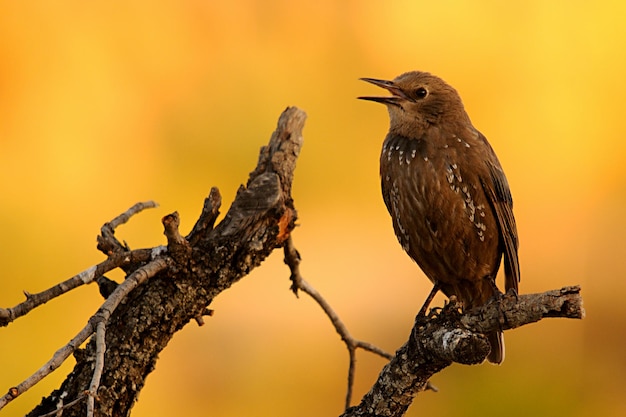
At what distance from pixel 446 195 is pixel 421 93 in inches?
24.0

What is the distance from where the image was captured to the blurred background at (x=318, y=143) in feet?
22.4

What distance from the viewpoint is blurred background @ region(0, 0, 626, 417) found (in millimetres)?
6828

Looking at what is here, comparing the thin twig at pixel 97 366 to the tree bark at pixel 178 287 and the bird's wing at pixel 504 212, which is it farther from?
the bird's wing at pixel 504 212

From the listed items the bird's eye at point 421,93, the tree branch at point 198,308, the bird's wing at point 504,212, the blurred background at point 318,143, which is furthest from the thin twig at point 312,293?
the blurred background at point 318,143

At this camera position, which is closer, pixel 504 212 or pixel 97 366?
pixel 97 366

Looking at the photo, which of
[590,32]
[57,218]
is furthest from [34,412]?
[590,32]

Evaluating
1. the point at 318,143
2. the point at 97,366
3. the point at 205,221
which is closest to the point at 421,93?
the point at 205,221

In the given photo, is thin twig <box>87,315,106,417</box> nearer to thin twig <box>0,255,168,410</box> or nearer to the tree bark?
thin twig <box>0,255,168,410</box>

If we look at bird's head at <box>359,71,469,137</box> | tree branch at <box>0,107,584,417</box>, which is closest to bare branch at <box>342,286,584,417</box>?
tree branch at <box>0,107,584,417</box>

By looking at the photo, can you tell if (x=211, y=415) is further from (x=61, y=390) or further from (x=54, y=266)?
(x=61, y=390)

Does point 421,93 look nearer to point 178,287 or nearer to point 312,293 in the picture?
point 312,293

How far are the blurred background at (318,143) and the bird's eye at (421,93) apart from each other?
2.57m

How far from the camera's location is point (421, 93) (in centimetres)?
459

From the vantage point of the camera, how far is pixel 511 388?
21.5 ft
